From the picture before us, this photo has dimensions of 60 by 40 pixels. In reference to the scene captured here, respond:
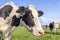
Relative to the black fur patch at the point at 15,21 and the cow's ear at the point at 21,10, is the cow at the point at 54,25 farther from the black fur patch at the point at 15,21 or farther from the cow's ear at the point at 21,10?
the cow's ear at the point at 21,10

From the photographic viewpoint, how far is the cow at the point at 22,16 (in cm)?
974

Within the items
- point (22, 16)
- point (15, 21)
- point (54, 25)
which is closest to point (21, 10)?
point (22, 16)

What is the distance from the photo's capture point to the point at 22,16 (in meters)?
10.1

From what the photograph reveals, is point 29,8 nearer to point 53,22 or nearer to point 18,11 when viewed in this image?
point 18,11

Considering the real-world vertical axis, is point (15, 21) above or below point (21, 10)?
below

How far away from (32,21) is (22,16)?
51 cm

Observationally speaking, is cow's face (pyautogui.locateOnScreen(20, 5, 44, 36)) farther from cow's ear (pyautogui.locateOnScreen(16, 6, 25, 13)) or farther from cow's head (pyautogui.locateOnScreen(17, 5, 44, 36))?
cow's ear (pyautogui.locateOnScreen(16, 6, 25, 13))

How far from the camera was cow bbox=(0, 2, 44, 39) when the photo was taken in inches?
384

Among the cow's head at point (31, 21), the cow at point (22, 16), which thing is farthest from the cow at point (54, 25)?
the cow's head at point (31, 21)

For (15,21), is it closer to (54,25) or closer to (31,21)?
(31,21)

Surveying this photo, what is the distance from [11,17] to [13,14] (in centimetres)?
17

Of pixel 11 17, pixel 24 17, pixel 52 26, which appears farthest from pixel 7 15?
pixel 52 26

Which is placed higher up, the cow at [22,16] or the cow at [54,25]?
the cow at [22,16]

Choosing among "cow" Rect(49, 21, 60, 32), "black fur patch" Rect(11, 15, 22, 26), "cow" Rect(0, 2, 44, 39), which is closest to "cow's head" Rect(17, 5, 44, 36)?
"cow" Rect(0, 2, 44, 39)
